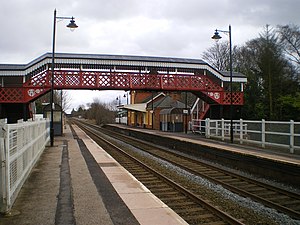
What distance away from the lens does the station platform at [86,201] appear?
5656mm

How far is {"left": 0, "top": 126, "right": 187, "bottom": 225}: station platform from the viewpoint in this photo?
223 inches

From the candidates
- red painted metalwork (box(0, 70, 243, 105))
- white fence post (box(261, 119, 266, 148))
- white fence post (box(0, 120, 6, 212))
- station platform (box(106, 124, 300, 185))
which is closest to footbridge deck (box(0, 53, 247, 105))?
red painted metalwork (box(0, 70, 243, 105))

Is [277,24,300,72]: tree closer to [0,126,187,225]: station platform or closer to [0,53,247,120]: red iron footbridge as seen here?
[0,53,247,120]: red iron footbridge

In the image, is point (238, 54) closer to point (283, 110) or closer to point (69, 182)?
point (283, 110)

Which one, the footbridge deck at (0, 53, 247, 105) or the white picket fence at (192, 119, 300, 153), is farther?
the footbridge deck at (0, 53, 247, 105)

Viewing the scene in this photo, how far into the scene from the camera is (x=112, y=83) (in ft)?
88.8

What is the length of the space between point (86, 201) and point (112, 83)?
20631mm

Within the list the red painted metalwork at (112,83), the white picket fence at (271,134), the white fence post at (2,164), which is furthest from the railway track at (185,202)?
the red painted metalwork at (112,83)

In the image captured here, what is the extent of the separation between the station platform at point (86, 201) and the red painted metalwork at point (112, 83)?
1608cm

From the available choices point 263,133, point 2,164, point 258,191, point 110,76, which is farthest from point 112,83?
point 2,164

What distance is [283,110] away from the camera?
32.7 meters

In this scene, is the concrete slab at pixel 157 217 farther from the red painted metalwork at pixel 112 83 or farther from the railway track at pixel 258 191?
the red painted metalwork at pixel 112 83

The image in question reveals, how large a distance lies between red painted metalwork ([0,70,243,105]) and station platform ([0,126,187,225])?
16.1 meters

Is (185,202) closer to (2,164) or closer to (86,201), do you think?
(86,201)
